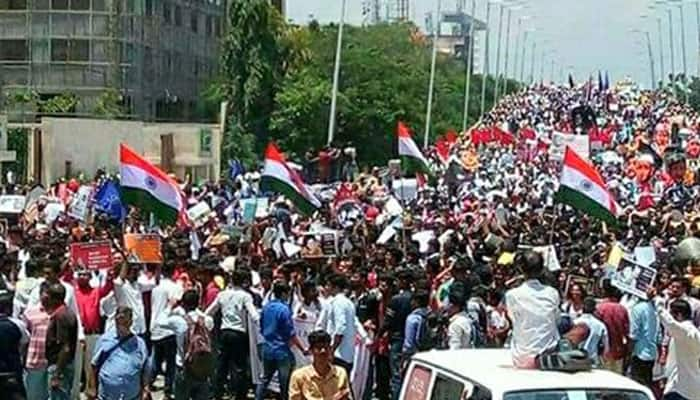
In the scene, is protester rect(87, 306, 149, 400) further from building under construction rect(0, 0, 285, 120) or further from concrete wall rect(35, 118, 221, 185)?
building under construction rect(0, 0, 285, 120)

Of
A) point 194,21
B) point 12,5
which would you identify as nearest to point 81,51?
point 12,5

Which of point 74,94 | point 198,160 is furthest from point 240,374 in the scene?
point 74,94

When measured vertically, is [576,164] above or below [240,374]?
above

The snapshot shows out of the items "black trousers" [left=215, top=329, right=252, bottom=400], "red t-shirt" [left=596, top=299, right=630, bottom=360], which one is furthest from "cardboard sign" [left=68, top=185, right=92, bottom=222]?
"red t-shirt" [left=596, top=299, right=630, bottom=360]

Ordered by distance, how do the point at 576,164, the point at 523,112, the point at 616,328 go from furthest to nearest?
1. the point at 523,112
2. the point at 576,164
3. the point at 616,328

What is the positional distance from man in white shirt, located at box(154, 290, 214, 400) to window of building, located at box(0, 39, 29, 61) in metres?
58.7

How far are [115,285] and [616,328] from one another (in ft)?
14.7

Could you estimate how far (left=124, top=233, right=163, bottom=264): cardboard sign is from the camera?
16.4 m

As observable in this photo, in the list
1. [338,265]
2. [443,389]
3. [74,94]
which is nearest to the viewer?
[443,389]

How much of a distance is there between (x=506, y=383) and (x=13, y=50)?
65721 mm

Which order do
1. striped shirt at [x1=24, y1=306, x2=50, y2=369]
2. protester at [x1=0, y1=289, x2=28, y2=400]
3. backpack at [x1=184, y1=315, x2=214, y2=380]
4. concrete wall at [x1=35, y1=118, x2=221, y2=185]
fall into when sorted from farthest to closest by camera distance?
concrete wall at [x1=35, y1=118, x2=221, y2=185], backpack at [x1=184, y1=315, x2=214, y2=380], striped shirt at [x1=24, y1=306, x2=50, y2=369], protester at [x1=0, y1=289, x2=28, y2=400]

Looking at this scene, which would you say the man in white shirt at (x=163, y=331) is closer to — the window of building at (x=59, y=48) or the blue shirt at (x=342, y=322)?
the blue shirt at (x=342, y=322)

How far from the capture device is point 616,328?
14.3 meters

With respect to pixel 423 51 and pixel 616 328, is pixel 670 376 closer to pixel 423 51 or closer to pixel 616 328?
pixel 616 328
